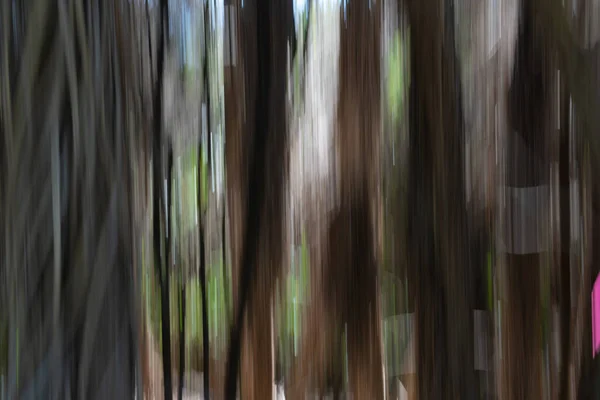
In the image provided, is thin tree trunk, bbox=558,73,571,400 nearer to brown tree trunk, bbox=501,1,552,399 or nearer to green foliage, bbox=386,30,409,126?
brown tree trunk, bbox=501,1,552,399

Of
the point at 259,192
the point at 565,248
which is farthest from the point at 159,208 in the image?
the point at 565,248

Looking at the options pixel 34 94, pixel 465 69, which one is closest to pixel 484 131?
pixel 465 69

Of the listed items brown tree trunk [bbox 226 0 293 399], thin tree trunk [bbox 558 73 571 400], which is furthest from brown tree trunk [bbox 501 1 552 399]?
brown tree trunk [bbox 226 0 293 399]

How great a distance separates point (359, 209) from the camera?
0.41m

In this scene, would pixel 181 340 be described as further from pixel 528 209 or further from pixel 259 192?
pixel 528 209

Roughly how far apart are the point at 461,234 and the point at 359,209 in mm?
81

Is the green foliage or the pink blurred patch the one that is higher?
the green foliage

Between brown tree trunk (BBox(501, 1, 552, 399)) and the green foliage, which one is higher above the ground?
the green foliage

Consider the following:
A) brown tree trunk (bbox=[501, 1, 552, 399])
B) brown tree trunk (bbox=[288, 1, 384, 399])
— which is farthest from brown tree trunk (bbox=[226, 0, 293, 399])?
brown tree trunk (bbox=[501, 1, 552, 399])

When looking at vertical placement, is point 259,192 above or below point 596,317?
above

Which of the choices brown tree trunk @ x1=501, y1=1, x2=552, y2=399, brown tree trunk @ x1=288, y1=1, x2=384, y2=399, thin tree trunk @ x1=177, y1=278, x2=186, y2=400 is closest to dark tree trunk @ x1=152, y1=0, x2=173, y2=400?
thin tree trunk @ x1=177, y1=278, x2=186, y2=400

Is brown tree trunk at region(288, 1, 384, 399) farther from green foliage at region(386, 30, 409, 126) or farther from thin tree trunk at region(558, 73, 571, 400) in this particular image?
thin tree trunk at region(558, 73, 571, 400)

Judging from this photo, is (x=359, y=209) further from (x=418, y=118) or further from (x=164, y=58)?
(x=164, y=58)

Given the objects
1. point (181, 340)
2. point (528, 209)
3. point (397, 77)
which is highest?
point (397, 77)
